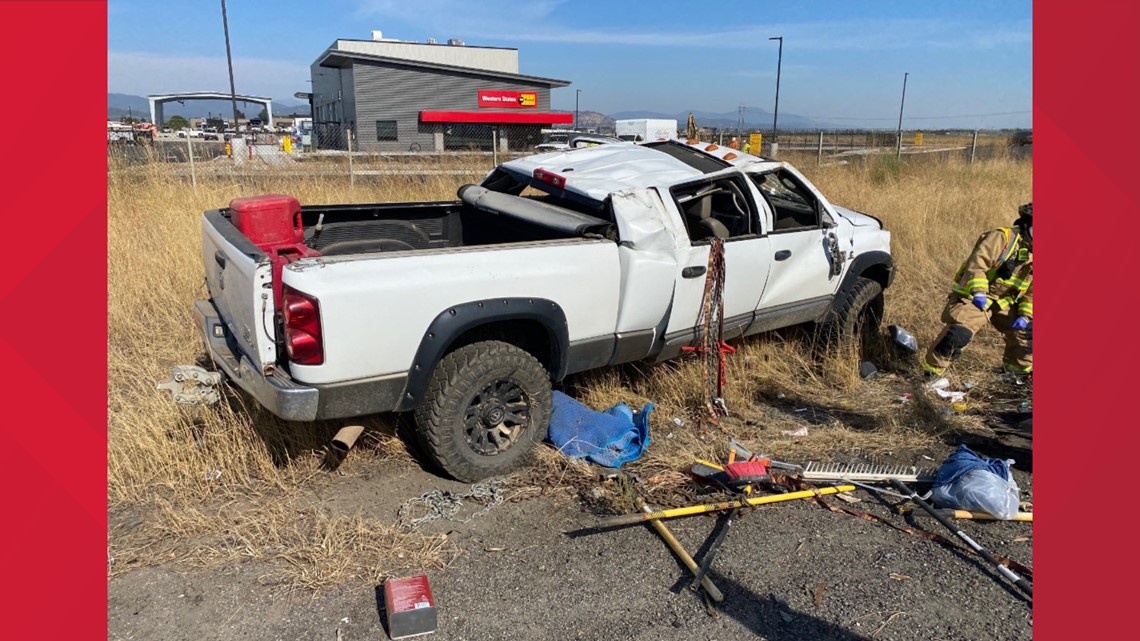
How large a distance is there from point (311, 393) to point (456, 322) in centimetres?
77

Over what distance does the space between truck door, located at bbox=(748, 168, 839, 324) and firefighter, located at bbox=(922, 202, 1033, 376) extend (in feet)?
2.99

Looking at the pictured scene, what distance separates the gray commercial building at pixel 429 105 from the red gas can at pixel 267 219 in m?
40.8

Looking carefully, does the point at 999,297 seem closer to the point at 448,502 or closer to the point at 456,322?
the point at 456,322

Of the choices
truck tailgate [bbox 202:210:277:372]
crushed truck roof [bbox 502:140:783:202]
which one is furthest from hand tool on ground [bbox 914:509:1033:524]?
truck tailgate [bbox 202:210:277:372]

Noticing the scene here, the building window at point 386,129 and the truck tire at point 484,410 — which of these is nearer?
the truck tire at point 484,410

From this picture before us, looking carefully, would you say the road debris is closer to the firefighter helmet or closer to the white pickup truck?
the white pickup truck

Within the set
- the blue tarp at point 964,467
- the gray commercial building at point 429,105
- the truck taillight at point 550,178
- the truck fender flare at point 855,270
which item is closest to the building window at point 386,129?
the gray commercial building at point 429,105

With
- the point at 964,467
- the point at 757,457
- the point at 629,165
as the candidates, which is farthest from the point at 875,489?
the point at 629,165

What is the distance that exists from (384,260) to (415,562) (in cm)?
142

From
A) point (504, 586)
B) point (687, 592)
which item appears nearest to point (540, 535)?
point (504, 586)

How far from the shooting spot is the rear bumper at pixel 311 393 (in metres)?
3.27

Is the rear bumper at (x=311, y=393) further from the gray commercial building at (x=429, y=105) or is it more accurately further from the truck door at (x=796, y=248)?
the gray commercial building at (x=429, y=105)

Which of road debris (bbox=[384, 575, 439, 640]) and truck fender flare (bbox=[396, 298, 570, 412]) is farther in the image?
truck fender flare (bbox=[396, 298, 570, 412])

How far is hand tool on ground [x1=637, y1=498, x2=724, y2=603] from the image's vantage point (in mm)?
3033
